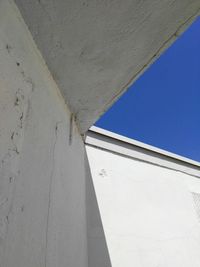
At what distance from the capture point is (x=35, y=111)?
624 millimetres

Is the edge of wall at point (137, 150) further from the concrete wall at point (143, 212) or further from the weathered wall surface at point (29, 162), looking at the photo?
the weathered wall surface at point (29, 162)

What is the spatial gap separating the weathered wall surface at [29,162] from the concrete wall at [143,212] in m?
0.49

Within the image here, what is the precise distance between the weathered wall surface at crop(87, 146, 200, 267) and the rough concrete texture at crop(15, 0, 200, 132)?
2.50 feet

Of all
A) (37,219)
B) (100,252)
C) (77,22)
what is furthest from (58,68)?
(100,252)

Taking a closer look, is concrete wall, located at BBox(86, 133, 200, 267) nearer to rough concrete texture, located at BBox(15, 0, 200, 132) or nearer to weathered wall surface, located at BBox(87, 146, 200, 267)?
weathered wall surface, located at BBox(87, 146, 200, 267)

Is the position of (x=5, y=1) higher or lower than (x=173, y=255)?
higher

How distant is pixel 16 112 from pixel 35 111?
0.13 meters

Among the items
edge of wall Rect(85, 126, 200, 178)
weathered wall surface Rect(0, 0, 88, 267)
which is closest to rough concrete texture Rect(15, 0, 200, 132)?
weathered wall surface Rect(0, 0, 88, 267)

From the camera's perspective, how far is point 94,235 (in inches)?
48.3

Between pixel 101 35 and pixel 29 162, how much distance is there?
0.55 m

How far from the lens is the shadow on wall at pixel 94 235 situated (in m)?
1.16

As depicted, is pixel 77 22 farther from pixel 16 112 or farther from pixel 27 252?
pixel 27 252

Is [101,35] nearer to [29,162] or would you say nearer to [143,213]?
[29,162]

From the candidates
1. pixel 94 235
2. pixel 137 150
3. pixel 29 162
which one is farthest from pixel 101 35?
pixel 137 150
